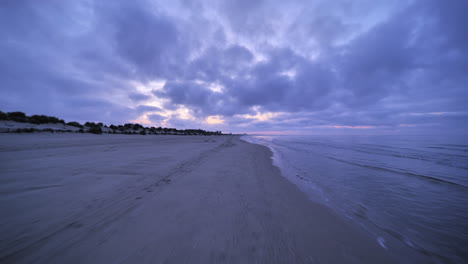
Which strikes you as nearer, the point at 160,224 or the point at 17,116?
the point at 160,224

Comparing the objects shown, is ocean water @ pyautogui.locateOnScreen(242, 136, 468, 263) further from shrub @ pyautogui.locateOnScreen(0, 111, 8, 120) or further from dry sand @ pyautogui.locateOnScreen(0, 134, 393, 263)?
shrub @ pyautogui.locateOnScreen(0, 111, 8, 120)

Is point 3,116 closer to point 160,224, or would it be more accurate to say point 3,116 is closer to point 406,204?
point 160,224

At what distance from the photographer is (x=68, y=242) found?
1.66m

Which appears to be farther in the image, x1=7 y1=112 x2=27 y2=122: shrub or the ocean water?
x1=7 y1=112 x2=27 y2=122: shrub

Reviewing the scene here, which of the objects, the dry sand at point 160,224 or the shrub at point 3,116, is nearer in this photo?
the dry sand at point 160,224

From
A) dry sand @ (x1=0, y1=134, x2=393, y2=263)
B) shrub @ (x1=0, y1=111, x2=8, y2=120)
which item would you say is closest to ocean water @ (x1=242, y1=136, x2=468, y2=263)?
dry sand @ (x1=0, y1=134, x2=393, y2=263)

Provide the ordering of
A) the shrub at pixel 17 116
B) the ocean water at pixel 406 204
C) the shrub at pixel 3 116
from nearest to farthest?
the ocean water at pixel 406 204 → the shrub at pixel 3 116 → the shrub at pixel 17 116

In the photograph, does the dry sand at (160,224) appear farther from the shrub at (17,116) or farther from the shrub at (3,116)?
the shrub at (17,116)

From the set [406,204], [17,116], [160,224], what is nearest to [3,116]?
Result: [17,116]

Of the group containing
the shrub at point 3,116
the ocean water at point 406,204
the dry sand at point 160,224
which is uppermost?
the shrub at point 3,116

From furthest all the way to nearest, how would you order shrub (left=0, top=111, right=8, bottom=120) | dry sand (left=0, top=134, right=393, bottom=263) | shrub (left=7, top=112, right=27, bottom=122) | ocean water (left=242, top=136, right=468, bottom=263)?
shrub (left=7, top=112, right=27, bottom=122), shrub (left=0, top=111, right=8, bottom=120), ocean water (left=242, top=136, right=468, bottom=263), dry sand (left=0, top=134, right=393, bottom=263)

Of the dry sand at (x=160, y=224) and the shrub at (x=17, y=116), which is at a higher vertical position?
the shrub at (x=17, y=116)

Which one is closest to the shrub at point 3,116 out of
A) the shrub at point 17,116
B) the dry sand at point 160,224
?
the shrub at point 17,116

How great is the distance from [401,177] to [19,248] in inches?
378
